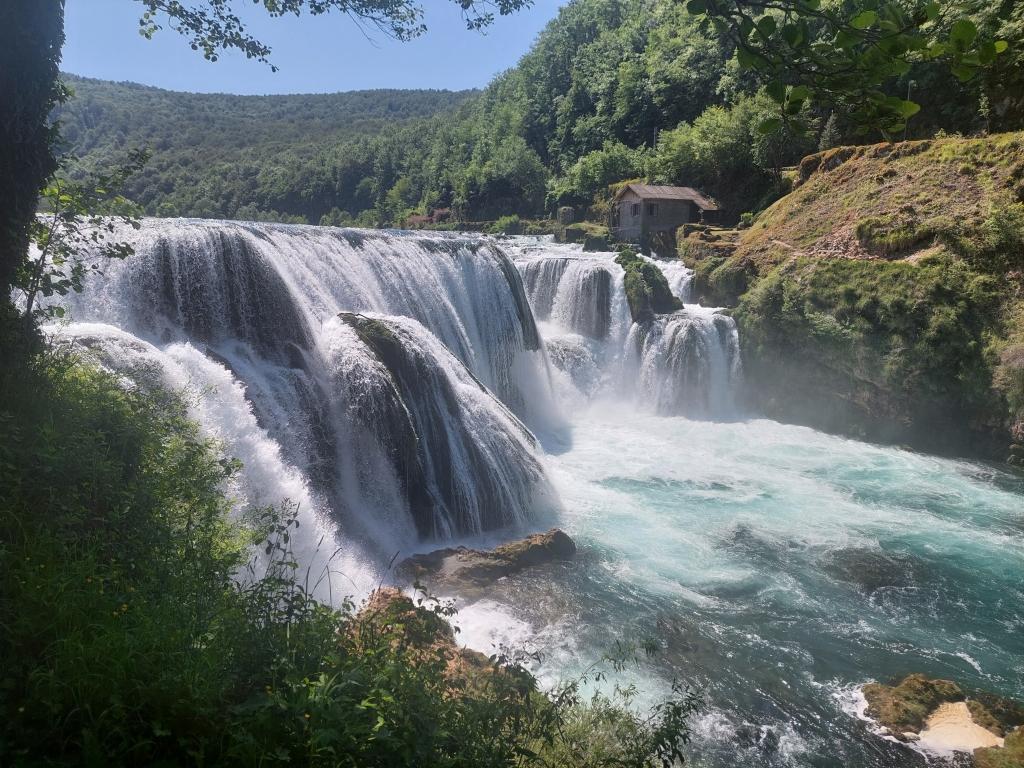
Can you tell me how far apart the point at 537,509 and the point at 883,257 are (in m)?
11.7

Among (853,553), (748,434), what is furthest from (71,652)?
(748,434)

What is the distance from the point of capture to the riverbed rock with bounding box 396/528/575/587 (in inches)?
321

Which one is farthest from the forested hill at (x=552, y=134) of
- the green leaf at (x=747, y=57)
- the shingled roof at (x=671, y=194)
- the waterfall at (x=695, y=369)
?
the waterfall at (x=695, y=369)

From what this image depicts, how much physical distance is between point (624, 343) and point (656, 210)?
40.6 ft

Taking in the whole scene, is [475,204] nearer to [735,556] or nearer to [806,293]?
[806,293]

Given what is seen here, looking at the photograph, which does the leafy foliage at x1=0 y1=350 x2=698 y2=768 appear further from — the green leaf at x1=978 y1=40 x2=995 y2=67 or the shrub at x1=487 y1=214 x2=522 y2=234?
the shrub at x1=487 y1=214 x2=522 y2=234

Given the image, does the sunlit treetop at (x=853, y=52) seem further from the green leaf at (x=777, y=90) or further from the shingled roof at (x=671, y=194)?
the shingled roof at (x=671, y=194)

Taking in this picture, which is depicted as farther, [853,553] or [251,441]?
[853,553]

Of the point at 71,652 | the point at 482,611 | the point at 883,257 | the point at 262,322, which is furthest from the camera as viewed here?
the point at 883,257

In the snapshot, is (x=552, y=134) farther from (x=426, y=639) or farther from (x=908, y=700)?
(x=426, y=639)

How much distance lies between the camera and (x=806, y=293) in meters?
16.6

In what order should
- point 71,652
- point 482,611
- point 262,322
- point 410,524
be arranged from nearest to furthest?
1. point 71,652
2. point 482,611
3. point 410,524
4. point 262,322

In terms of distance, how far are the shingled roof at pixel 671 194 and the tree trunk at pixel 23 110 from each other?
2591cm

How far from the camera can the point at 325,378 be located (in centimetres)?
982
